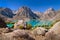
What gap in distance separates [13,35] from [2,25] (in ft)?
66.9

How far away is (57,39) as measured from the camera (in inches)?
411

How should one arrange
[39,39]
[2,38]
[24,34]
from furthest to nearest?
[39,39] → [24,34] → [2,38]

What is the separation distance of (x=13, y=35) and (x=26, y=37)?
0.92 metres

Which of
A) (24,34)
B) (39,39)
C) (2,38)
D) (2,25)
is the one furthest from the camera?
(2,25)

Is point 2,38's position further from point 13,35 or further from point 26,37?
point 26,37

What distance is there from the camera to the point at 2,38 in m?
9.46

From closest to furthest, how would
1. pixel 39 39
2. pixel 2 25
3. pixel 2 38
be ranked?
1. pixel 2 38
2. pixel 39 39
3. pixel 2 25

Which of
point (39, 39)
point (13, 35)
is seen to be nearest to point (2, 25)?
point (39, 39)

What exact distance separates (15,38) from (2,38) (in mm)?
743

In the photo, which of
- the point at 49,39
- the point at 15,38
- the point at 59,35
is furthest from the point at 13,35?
the point at 59,35

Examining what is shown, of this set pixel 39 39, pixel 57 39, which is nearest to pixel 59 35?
pixel 57 39

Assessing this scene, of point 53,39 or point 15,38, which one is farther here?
point 53,39

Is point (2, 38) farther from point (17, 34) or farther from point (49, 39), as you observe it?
point (49, 39)

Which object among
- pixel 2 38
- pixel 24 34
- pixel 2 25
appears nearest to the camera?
pixel 2 38
